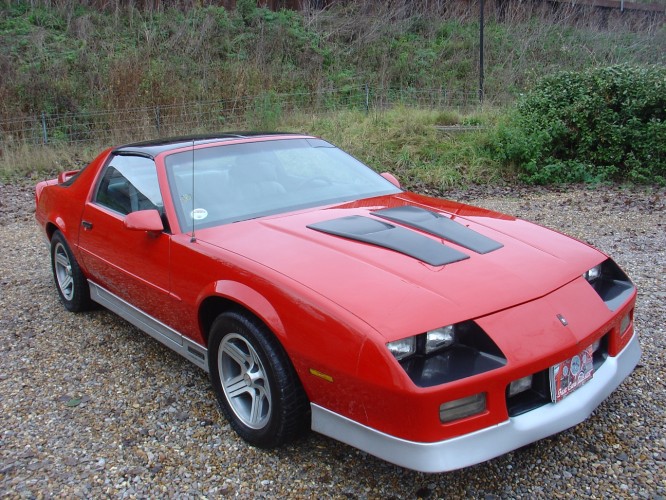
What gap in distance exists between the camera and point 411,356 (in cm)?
227

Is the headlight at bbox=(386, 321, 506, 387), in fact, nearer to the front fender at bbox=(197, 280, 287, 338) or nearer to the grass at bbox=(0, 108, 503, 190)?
the front fender at bbox=(197, 280, 287, 338)

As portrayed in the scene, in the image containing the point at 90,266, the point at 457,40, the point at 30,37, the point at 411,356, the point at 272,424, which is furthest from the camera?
the point at 457,40

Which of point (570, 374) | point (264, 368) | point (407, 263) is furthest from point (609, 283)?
point (264, 368)

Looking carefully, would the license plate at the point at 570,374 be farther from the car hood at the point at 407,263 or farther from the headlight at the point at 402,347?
the headlight at the point at 402,347

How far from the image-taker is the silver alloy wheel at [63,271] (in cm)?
461

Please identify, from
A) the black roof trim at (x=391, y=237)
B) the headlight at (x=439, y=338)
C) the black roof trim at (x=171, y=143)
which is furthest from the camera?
the black roof trim at (x=171, y=143)

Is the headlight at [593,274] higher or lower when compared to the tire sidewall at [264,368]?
higher

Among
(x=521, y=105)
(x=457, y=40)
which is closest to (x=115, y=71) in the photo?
(x=521, y=105)

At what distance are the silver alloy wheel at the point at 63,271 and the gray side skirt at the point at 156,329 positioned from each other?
447mm

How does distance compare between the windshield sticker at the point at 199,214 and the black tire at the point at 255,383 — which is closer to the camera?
the black tire at the point at 255,383

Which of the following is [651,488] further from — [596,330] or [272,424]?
[272,424]

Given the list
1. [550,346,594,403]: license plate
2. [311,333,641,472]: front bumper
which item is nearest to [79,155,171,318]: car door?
[311,333,641,472]: front bumper

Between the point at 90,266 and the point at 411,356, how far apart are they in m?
2.72

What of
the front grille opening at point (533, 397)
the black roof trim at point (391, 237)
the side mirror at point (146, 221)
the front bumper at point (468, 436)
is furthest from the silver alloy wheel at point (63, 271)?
the front grille opening at point (533, 397)
